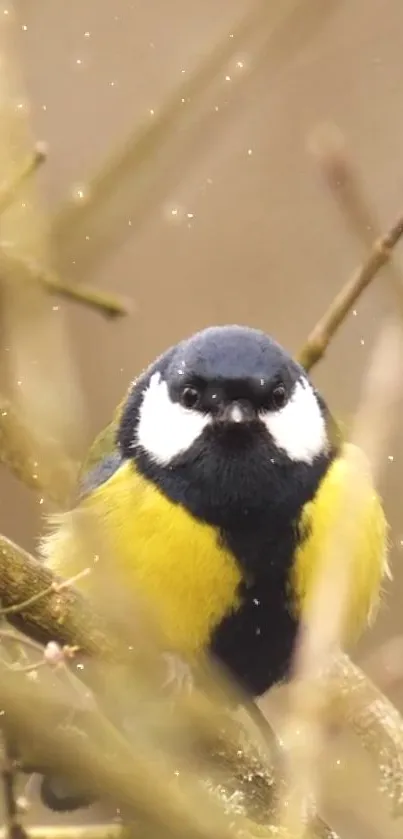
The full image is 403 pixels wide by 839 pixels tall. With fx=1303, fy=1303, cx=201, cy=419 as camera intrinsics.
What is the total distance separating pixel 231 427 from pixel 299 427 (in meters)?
0.13

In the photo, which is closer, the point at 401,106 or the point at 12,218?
the point at 12,218

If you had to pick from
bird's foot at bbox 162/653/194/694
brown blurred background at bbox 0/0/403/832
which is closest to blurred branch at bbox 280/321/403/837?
bird's foot at bbox 162/653/194/694

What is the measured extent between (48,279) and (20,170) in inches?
5.6

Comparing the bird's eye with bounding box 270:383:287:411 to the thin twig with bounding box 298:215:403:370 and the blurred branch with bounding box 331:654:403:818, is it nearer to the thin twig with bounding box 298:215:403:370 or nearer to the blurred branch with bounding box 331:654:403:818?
the thin twig with bounding box 298:215:403:370

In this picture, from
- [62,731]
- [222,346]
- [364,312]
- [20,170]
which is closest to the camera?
[62,731]

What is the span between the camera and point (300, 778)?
2.87 feet

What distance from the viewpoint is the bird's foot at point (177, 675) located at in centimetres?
136

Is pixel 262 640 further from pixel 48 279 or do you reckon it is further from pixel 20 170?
pixel 20 170

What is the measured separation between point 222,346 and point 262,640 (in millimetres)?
376

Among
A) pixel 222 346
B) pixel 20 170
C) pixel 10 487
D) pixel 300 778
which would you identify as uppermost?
pixel 20 170

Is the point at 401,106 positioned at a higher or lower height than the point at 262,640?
higher

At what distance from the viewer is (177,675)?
4.92 ft

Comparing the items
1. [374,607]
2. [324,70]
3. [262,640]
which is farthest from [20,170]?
[324,70]

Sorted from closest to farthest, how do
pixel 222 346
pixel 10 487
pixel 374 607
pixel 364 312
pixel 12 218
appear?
pixel 12 218, pixel 222 346, pixel 374 607, pixel 10 487, pixel 364 312
